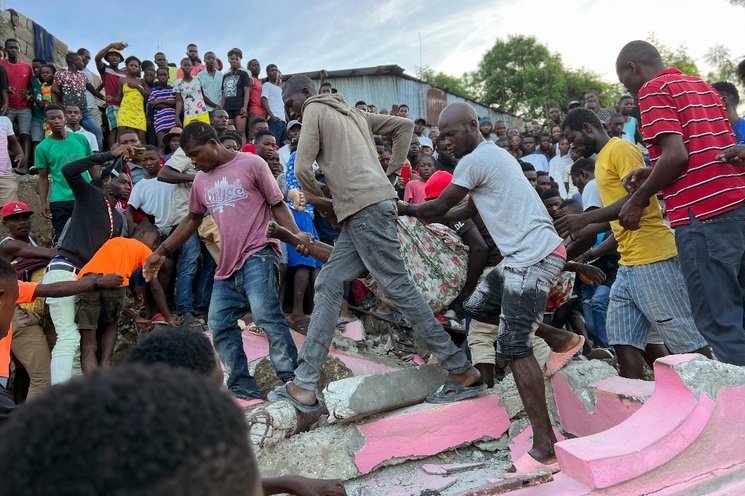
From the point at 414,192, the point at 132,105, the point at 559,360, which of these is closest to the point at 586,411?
the point at 559,360

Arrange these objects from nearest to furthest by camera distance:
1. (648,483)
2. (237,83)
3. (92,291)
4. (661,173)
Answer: (648,483) < (661,173) < (92,291) < (237,83)

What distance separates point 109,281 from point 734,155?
4.25 m

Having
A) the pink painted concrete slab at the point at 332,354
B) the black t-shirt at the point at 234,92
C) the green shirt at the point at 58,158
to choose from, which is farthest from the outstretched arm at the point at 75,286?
the black t-shirt at the point at 234,92

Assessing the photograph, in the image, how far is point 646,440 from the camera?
2.32m

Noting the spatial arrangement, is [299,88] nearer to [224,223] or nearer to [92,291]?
[224,223]

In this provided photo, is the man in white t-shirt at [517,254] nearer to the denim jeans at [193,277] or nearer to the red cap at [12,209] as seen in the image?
the denim jeans at [193,277]

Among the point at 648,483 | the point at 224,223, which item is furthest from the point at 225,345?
the point at 648,483

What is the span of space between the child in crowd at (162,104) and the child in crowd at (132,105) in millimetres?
142

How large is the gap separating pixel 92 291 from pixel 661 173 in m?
4.15

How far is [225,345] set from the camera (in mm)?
3982

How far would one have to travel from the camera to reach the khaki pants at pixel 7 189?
7.50 m

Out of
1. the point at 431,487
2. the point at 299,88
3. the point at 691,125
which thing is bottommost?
the point at 431,487

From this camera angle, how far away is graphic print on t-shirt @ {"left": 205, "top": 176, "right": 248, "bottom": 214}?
13.0 ft

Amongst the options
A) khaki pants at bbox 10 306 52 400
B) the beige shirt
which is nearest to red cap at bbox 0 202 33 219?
khaki pants at bbox 10 306 52 400
